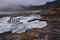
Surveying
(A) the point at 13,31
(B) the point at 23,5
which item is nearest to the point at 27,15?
(B) the point at 23,5

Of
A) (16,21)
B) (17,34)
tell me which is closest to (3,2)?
(16,21)

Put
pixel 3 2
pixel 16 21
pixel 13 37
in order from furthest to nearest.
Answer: pixel 3 2
pixel 16 21
pixel 13 37

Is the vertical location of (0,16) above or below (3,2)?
below

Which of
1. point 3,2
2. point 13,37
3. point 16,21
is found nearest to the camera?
point 13,37

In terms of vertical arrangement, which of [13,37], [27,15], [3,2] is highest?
[3,2]

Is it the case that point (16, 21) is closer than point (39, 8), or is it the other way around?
point (16, 21)

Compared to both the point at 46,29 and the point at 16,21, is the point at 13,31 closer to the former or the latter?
the point at 16,21

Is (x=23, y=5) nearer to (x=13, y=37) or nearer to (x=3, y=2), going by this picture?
(x=3, y=2)
